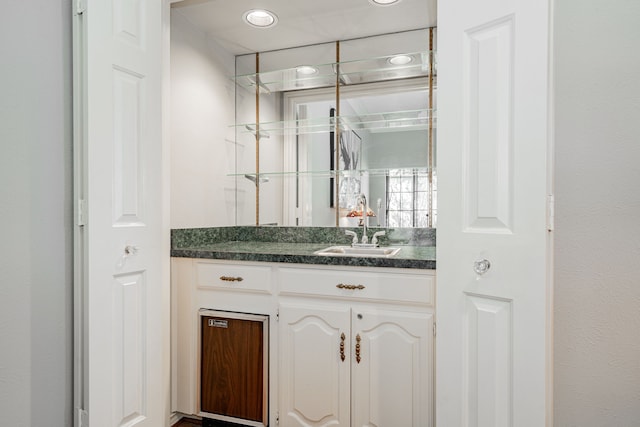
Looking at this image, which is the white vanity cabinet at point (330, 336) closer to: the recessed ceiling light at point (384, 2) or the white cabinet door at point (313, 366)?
the white cabinet door at point (313, 366)

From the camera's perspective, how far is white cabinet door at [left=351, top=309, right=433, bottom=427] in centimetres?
159

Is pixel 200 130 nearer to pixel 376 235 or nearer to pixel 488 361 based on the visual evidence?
pixel 376 235

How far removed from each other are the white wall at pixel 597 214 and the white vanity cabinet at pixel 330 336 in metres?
0.50

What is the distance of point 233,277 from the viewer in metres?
1.89

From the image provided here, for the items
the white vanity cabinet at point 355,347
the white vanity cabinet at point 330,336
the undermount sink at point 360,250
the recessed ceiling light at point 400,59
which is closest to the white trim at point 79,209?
the white vanity cabinet at point 330,336

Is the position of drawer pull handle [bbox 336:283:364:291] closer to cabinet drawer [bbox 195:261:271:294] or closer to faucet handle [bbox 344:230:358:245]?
cabinet drawer [bbox 195:261:271:294]

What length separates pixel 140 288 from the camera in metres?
1.62

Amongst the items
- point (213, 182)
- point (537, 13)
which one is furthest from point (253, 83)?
point (537, 13)

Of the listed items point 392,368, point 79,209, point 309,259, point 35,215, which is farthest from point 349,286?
point 35,215

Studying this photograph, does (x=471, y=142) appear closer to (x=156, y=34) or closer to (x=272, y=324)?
(x=272, y=324)

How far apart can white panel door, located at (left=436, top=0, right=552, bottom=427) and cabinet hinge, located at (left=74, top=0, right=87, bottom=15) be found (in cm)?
129

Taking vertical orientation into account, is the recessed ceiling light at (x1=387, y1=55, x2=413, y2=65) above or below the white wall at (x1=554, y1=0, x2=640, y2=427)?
above

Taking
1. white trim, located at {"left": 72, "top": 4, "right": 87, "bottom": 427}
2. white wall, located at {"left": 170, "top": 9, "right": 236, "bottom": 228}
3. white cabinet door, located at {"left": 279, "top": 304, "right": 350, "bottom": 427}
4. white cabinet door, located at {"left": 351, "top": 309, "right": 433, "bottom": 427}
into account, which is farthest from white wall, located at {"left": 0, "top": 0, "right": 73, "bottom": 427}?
white cabinet door, located at {"left": 351, "top": 309, "right": 433, "bottom": 427}

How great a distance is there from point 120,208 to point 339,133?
1.41 m
